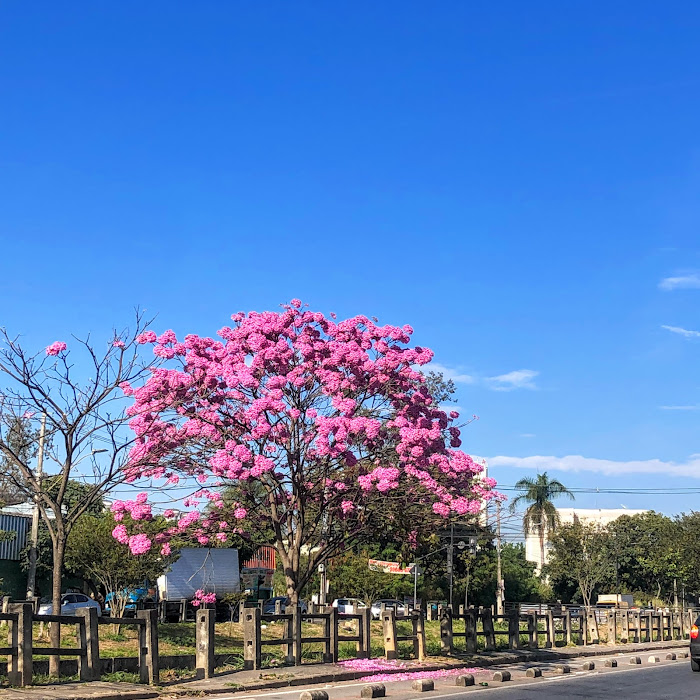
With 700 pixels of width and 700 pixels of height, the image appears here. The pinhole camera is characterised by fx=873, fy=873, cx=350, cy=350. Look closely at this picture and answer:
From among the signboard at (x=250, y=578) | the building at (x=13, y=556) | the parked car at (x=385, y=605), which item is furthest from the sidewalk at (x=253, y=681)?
the building at (x=13, y=556)

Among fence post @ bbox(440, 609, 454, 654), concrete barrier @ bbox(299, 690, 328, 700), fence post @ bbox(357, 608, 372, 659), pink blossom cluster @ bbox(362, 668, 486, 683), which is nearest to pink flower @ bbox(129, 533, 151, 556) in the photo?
pink blossom cluster @ bbox(362, 668, 486, 683)

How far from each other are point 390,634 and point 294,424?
6.16 meters

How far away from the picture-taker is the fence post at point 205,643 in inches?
664

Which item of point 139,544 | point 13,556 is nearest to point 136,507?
point 139,544

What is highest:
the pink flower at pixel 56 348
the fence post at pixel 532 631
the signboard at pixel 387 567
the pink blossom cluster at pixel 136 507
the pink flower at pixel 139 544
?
the pink flower at pixel 56 348

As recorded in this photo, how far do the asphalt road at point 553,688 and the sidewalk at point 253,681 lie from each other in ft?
1.21

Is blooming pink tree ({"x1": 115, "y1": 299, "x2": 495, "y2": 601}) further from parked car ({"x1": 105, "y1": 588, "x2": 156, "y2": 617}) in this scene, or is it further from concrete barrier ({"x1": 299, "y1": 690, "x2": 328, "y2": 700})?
parked car ({"x1": 105, "y1": 588, "x2": 156, "y2": 617})

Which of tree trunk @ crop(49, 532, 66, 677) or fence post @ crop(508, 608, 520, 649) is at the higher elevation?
tree trunk @ crop(49, 532, 66, 677)

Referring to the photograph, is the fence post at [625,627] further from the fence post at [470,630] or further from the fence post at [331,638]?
the fence post at [331,638]

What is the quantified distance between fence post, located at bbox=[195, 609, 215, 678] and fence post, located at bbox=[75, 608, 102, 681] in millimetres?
2123

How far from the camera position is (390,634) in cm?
2177

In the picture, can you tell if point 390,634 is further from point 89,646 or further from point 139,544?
point 89,646

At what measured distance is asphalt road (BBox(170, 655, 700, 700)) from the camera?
51.7 ft

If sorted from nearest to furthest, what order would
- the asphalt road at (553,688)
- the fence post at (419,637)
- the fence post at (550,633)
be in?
the asphalt road at (553,688) < the fence post at (419,637) < the fence post at (550,633)
